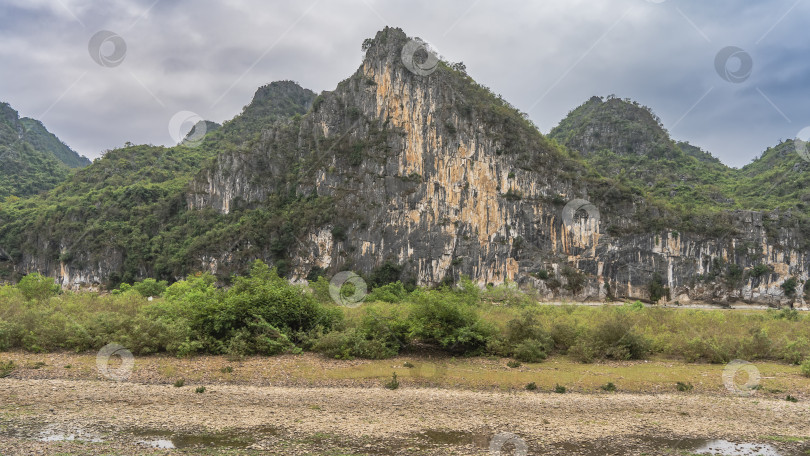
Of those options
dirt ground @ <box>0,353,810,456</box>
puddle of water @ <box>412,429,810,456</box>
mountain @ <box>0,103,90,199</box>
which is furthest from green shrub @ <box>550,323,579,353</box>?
mountain @ <box>0,103,90,199</box>

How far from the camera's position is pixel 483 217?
219ft

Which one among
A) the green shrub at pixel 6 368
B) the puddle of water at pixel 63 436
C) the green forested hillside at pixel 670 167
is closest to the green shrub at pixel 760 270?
the green forested hillside at pixel 670 167

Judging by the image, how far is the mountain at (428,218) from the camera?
6462cm

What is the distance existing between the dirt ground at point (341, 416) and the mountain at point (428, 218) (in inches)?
1865

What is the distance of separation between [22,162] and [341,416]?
5505 inches

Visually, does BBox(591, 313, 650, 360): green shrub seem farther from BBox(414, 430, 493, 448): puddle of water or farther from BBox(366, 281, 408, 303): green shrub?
BBox(366, 281, 408, 303): green shrub

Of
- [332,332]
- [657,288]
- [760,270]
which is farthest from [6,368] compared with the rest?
[760,270]

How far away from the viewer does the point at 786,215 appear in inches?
2544

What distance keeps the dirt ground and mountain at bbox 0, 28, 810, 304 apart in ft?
155

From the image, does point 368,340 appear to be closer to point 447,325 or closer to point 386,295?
point 447,325

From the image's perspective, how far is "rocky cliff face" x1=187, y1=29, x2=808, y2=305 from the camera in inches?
2532

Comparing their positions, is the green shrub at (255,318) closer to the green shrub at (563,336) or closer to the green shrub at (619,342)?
the green shrub at (563,336)

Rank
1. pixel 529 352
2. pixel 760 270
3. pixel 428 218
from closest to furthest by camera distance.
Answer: pixel 529 352 < pixel 760 270 < pixel 428 218

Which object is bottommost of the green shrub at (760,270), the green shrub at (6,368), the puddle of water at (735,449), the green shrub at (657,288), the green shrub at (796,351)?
the puddle of water at (735,449)
